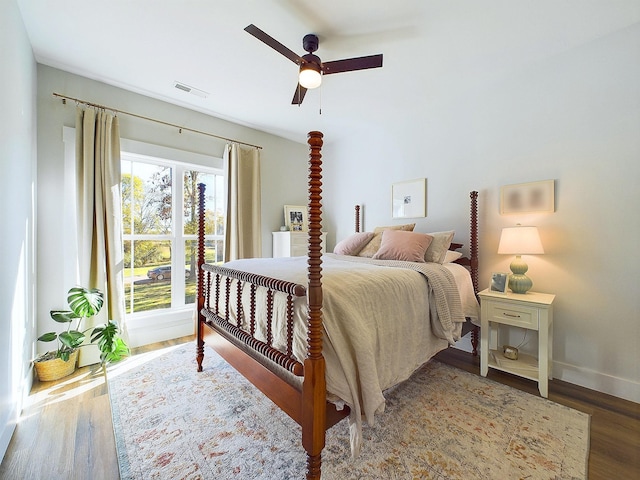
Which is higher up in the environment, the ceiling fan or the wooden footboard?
the ceiling fan

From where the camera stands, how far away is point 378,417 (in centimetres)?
174

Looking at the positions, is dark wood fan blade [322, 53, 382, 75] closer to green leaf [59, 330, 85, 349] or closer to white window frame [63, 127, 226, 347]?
white window frame [63, 127, 226, 347]

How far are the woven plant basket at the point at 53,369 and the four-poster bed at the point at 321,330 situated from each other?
1.28m

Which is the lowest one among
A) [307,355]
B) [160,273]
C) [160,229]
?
[307,355]

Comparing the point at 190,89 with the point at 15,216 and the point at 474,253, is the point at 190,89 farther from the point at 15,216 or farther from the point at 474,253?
the point at 474,253

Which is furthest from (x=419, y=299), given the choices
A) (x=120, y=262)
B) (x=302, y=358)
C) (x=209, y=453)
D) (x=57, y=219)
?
(x=57, y=219)

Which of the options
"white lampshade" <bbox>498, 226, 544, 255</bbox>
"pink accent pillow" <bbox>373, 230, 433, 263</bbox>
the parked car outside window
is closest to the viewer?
"white lampshade" <bbox>498, 226, 544, 255</bbox>

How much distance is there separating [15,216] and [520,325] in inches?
142

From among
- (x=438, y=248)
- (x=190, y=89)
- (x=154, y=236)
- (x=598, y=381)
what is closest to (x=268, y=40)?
(x=190, y=89)

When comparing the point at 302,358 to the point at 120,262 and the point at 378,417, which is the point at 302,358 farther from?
the point at 120,262

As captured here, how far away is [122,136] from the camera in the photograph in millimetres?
2760

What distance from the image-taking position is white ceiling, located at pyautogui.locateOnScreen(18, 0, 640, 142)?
70.3 inches

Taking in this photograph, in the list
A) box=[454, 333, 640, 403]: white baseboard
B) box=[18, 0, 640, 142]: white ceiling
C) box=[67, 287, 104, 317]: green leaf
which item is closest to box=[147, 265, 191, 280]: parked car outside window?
box=[67, 287, 104, 317]: green leaf

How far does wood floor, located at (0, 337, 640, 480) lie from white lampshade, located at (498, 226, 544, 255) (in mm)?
1050
